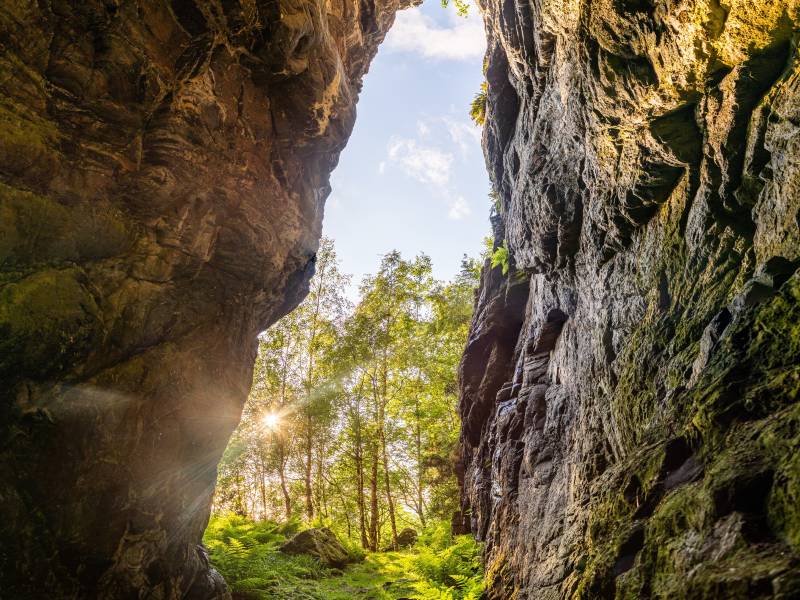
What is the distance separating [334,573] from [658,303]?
45.5 feet

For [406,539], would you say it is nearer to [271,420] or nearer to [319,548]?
[319,548]

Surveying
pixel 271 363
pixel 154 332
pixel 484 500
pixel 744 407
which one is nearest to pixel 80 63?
pixel 154 332

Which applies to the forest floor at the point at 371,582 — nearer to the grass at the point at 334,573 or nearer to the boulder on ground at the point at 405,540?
the grass at the point at 334,573

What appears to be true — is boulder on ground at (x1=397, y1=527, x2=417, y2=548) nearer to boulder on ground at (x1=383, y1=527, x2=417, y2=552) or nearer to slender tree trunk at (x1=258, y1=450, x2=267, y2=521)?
boulder on ground at (x1=383, y1=527, x2=417, y2=552)

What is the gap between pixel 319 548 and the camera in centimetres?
1516

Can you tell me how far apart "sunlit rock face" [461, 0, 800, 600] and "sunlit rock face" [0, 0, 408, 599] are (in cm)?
597

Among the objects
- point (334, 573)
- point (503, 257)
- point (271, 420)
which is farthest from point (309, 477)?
point (503, 257)

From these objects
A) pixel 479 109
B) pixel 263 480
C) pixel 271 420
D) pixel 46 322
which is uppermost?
pixel 479 109

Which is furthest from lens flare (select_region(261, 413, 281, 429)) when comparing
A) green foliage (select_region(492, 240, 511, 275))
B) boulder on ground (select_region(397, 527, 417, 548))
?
green foliage (select_region(492, 240, 511, 275))

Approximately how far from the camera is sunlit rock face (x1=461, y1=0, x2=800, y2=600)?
2631 millimetres

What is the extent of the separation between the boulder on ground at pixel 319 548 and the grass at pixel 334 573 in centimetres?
46

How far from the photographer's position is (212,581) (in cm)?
912

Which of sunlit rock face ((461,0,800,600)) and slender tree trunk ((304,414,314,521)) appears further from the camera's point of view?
slender tree trunk ((304,414,314,521))

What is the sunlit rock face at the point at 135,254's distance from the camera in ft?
20.9
